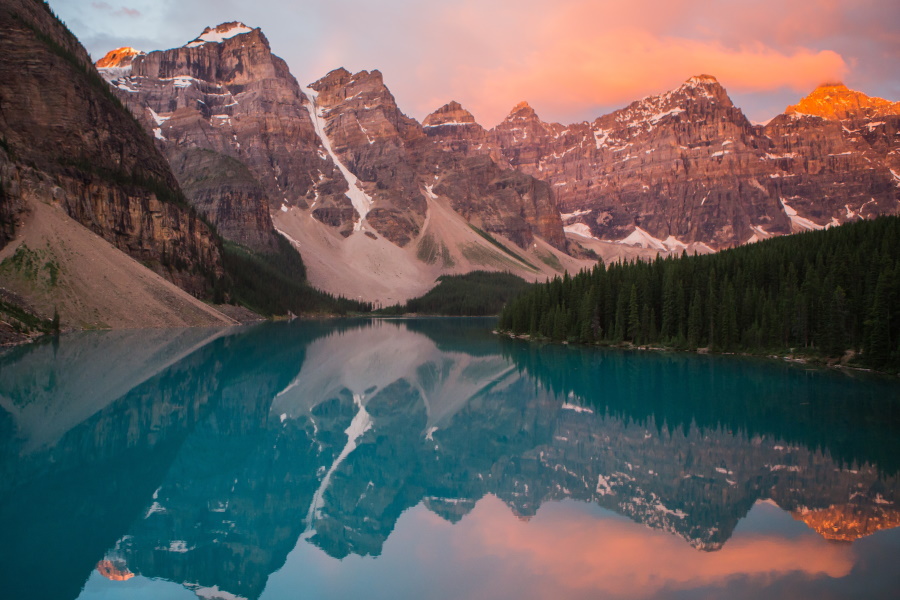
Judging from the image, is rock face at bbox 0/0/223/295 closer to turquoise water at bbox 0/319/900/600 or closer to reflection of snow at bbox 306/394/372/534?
reflection of snow at bbox 306/394/372/534

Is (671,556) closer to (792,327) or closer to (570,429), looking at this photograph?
(570,429)

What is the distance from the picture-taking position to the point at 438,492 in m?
14.7

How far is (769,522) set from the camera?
1265cm

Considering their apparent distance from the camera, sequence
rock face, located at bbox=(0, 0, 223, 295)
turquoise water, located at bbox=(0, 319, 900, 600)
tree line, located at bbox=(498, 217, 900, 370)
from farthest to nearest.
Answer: rock face, located at bbox=(0, 0, 223, 295) → tree line, located at bbox=(498, 217, 900, 370) → turquoise water, located at bbox=(0, 319, 900, 600)

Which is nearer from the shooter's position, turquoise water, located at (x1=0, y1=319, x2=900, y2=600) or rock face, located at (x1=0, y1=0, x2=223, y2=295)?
turquoise water, located at (x1=0, y1=319, x2=900, y2=600)

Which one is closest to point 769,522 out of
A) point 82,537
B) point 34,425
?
point 82,537

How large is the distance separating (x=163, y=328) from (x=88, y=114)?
40006mm

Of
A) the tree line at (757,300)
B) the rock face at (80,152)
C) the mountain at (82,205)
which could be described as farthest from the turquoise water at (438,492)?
the rock face at (80,152)

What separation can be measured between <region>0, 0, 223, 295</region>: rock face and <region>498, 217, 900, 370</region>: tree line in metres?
56.7

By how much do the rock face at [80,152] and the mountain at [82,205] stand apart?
0.16m

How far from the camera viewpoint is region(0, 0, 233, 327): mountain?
197 feet

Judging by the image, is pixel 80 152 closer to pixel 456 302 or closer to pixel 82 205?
pixel 82 205

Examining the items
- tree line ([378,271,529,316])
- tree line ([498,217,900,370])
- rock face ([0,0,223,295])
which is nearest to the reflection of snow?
tree line ([498,217,900,370])

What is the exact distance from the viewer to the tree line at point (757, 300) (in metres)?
44.3
